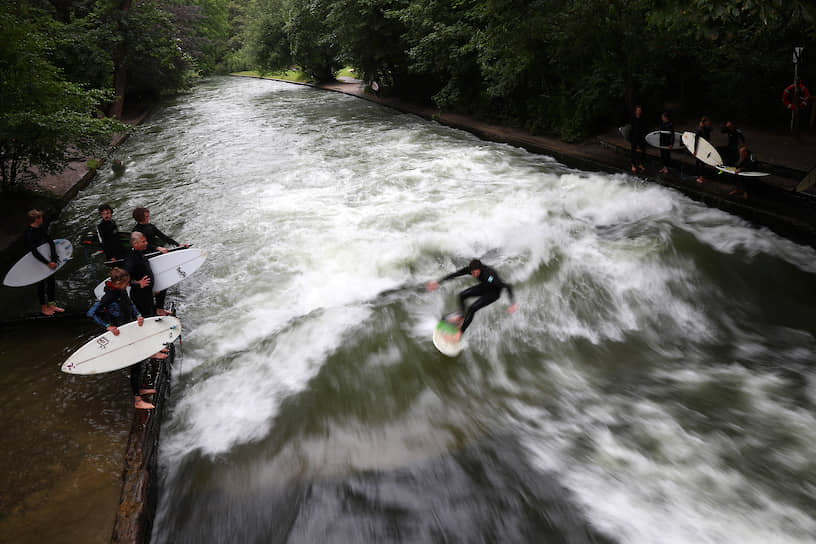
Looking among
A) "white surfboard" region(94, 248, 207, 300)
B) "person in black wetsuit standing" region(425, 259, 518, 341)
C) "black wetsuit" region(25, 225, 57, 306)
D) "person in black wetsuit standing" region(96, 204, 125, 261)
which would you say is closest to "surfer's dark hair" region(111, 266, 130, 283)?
"white surfboard" region(94, 248, 207, 300)

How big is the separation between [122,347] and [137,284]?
3.38ft

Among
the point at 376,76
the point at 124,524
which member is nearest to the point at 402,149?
the point at 376,76

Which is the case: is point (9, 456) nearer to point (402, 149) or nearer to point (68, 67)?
point (402, 149)

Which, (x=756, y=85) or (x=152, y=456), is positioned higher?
(x=756, y=85)

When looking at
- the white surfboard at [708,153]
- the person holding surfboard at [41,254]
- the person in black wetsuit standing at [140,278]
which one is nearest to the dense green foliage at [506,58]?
the white surfboard at [708,153]

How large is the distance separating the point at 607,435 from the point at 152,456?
5.13 metres

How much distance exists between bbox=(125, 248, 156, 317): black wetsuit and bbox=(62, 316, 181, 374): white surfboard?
623mm

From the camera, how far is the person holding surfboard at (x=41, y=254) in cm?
699

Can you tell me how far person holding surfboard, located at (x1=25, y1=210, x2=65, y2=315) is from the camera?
275 inches

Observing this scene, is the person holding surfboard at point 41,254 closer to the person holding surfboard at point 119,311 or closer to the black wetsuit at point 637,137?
Result: the person holding surfboard at point 119,311

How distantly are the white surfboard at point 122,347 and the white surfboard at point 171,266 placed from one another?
51.6 inches

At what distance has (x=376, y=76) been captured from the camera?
2686cm

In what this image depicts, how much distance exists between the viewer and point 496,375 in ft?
20.9

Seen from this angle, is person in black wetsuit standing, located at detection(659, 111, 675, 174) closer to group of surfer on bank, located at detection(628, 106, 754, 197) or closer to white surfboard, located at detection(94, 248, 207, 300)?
group of surfer on bank, located at detection(628, 106, 754, 197)
